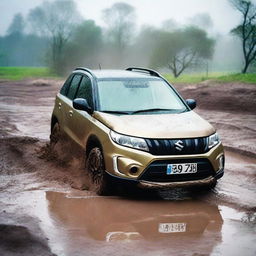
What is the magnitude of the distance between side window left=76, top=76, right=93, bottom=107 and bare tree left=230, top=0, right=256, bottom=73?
3987 centimetres

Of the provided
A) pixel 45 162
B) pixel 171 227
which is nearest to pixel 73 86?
pixel 45 162

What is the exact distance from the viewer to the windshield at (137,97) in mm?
6633

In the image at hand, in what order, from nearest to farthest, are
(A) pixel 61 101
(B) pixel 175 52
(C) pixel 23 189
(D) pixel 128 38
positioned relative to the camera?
1. (C) pixel 23 189
2. (A) pixel 61 101
3. (B) pixel 175 52
4. (D) pixel 128 38

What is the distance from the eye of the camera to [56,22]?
246 feet

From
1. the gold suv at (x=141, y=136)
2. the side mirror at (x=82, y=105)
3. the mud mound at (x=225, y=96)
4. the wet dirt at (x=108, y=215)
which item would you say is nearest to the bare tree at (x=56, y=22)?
the mud mound at (x=225, y=96)

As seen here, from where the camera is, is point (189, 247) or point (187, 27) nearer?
point (189, 247)

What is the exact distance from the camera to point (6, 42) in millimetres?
119500

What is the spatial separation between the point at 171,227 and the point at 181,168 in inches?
35.6

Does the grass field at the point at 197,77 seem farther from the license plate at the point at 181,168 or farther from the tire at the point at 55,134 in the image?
the license plate at the point at 181,168

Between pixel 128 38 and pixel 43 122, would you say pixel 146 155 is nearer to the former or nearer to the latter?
pixel 43 122

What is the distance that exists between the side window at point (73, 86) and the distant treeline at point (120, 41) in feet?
172

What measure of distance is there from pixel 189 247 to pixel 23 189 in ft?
10.3

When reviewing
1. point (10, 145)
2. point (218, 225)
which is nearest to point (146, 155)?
point (218, 225)

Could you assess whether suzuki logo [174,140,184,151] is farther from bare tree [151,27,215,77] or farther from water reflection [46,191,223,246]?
bare tree [151,27,215,77]
